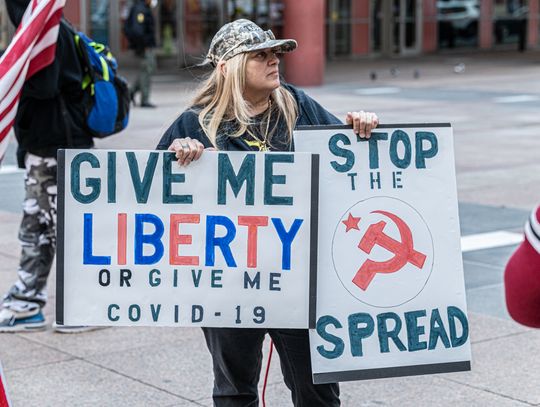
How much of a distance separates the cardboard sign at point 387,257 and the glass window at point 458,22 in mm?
32404

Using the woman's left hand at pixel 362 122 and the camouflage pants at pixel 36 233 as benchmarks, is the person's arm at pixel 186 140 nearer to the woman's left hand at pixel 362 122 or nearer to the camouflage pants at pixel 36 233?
the woman's left hand at pixel 362 122

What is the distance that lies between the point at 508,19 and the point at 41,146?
3341 centimetres

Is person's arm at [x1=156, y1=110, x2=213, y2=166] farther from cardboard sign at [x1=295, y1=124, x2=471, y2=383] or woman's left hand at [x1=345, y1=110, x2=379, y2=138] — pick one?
woman's left hand at [x1=345, y1=110, x2=379, y2=138]

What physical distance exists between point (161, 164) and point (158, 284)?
1.33 feet

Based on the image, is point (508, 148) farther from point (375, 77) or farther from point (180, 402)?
point (375, 77)

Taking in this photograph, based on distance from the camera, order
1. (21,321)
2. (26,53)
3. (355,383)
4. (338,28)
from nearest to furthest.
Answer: (26,53)
(355,383)
(21,321)
(338,28)

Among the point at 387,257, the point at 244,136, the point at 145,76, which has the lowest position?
the point at 145,76

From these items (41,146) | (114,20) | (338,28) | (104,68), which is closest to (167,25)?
(114,20)

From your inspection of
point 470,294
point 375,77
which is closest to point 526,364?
point 470,294

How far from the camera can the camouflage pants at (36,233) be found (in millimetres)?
6242

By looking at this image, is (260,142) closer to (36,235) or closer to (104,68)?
(104,68)

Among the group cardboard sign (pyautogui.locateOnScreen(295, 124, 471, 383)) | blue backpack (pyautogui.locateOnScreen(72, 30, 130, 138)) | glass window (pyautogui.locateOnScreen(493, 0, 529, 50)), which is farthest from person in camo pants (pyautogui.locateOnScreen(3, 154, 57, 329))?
glass window (pyautogui.locateOnScreen(493, 0, 529, 50))

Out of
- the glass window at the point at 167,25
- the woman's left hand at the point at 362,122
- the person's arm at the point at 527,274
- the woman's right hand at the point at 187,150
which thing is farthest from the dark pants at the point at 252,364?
the glass window at the point at 167,25

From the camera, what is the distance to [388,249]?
389cm
